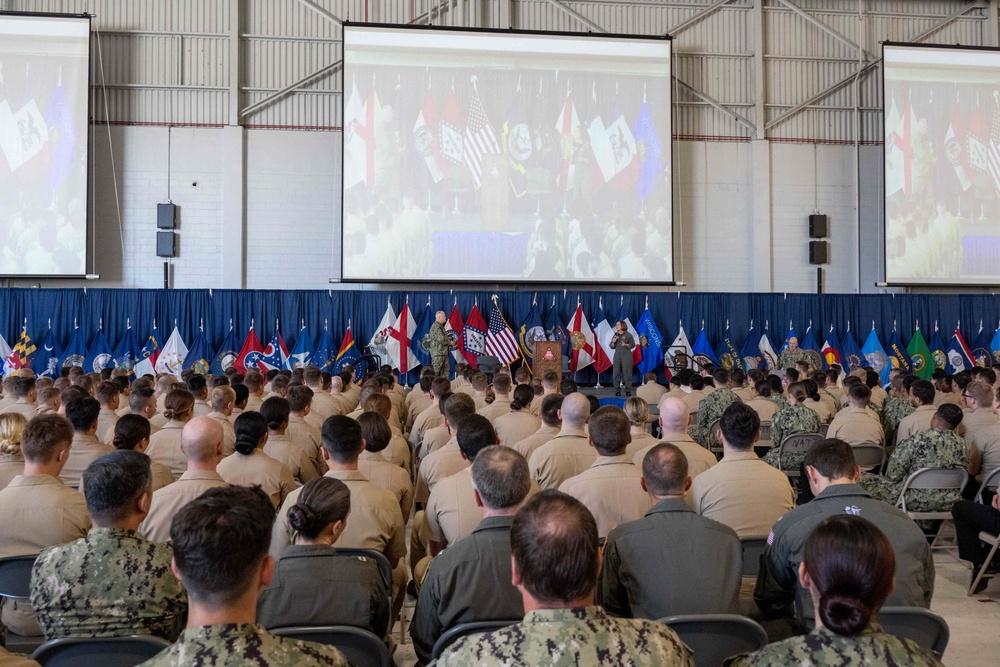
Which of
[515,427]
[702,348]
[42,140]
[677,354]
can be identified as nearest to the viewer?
[515,427]

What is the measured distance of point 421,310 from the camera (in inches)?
581

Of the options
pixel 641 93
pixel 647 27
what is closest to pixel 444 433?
pixel 641 93

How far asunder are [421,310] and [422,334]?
0.42 meters

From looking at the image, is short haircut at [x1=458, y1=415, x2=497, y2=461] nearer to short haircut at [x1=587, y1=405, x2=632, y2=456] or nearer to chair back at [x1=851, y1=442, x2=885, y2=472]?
short haircut at [x1=587, y1=405, x2=632, y2=456]

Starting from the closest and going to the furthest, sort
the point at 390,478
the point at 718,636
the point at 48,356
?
the point at 718,636 < the point at 390,478 < the point at 48,356

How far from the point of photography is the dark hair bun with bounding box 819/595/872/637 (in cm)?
176

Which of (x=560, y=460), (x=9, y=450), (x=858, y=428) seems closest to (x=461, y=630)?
(x=560, y=460)

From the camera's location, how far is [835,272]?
1606cm

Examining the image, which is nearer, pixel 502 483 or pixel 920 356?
pixel 502 483

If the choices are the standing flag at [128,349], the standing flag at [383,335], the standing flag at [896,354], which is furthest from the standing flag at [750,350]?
the standing flag at [128,349]

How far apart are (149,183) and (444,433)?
1087cm

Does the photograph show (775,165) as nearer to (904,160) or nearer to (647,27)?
(904,160)

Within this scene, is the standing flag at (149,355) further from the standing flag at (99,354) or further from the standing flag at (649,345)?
the standing flag at (649,345)

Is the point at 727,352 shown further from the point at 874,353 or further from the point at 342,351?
the point at 342,351
